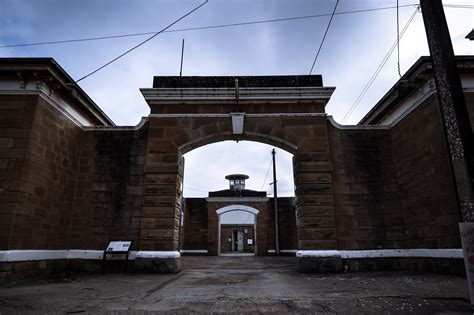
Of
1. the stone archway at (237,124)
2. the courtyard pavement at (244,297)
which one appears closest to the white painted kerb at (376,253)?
the stone archway at (237,124)

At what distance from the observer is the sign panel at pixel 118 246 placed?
6.76 m

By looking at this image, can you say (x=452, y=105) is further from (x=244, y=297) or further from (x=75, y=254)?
(x=75, y=254)

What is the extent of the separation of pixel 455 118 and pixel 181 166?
6.05 meters

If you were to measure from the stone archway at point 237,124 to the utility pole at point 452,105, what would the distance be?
4.20m

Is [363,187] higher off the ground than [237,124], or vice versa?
[237,124]

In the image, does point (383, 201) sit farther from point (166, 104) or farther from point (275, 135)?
point (166, 104)

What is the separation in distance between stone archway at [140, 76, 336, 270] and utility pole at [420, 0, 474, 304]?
420 cm

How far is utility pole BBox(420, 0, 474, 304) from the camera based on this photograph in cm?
287

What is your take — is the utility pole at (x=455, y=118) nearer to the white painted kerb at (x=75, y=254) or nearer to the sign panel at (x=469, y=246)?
the sign panel at (x=469, y=246)

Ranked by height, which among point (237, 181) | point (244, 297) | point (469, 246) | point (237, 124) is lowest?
point (244, 297)

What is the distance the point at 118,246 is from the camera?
6.86 metres

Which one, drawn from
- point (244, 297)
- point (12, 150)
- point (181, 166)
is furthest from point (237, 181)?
point (244, 297)

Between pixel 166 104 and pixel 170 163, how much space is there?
164cm

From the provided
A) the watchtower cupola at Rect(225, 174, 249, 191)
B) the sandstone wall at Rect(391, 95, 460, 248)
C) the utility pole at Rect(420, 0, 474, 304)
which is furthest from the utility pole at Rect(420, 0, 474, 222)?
the watchtower cupola at Rect(225, 174, 249, 191)
